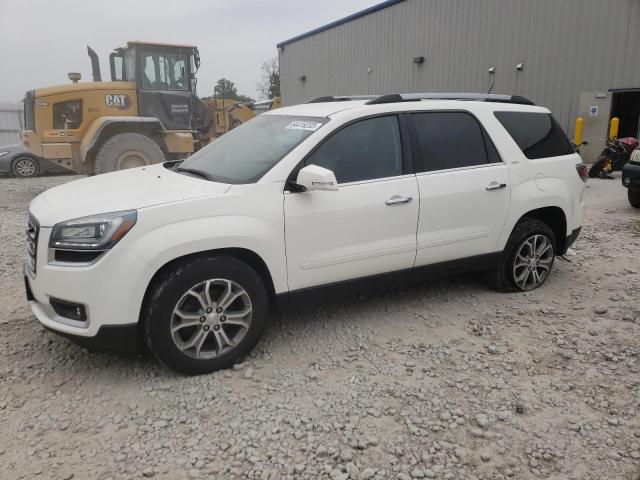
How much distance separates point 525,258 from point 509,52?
39.8 ft

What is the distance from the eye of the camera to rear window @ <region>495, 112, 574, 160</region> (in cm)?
446

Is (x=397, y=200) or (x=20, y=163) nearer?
(x=397, y=200)

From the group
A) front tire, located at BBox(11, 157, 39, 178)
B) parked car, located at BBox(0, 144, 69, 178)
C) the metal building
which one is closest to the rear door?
the metal building

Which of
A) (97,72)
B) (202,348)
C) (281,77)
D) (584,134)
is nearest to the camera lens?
(202,348)

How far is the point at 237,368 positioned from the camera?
3395mm

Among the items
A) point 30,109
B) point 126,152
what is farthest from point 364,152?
point 30,109

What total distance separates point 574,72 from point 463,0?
4.55 m

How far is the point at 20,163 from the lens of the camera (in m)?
14.0

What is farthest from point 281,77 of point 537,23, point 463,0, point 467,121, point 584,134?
point 467,121

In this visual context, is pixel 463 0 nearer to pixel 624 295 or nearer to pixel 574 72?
pixel 574 72

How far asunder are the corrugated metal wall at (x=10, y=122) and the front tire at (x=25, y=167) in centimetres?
786

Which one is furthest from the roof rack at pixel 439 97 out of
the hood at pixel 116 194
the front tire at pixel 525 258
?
the hood at pixel 116 194

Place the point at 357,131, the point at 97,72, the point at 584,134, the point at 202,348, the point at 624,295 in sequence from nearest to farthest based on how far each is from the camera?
the point at 202,348 → the point at 357,131 → the point at 624,295 → the point at 97,72 → the point at 584,134

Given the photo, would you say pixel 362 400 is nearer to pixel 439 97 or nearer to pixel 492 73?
pixel 439 97
